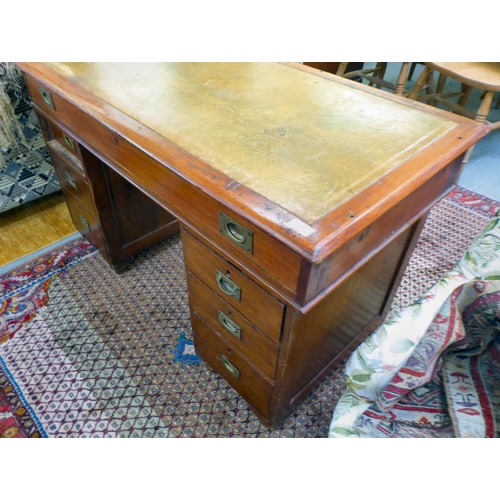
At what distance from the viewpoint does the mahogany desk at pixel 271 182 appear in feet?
2.34

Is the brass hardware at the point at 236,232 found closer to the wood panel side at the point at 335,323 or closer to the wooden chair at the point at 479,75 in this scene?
the wood panel side at the point at 335,323

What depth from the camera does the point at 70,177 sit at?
152 centimetres

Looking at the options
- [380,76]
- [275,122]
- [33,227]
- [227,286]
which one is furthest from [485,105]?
[33,227]

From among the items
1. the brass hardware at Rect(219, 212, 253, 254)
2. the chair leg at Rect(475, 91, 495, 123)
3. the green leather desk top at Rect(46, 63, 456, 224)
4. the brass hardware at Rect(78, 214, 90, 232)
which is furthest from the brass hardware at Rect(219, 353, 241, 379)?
the chair leg at Rect(475, 91, 495, 123)

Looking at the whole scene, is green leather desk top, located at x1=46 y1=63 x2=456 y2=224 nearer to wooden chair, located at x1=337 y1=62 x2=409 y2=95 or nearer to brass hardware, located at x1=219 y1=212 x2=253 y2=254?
brass hardware, located at x1=219 y1=212 x2=253 y2=254

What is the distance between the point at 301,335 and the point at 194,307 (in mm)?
377

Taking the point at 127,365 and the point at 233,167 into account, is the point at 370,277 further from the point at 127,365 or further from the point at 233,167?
the point at 127,365

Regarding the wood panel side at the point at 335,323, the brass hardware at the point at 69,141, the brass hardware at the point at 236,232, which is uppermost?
the brass hardware at the point at 236,232

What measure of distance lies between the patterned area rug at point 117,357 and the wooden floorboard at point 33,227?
13cm

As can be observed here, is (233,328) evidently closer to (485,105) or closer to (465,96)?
(485,105)

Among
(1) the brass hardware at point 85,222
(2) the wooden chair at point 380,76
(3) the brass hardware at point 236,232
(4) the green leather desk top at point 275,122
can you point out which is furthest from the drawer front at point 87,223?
(2) the wooden chair at point 380,76

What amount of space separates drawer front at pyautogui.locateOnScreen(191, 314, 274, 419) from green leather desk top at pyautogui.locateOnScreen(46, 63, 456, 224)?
54cm

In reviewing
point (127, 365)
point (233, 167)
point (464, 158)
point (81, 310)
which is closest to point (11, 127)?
point (81, 310)

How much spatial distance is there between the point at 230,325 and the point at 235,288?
155 millimetres
